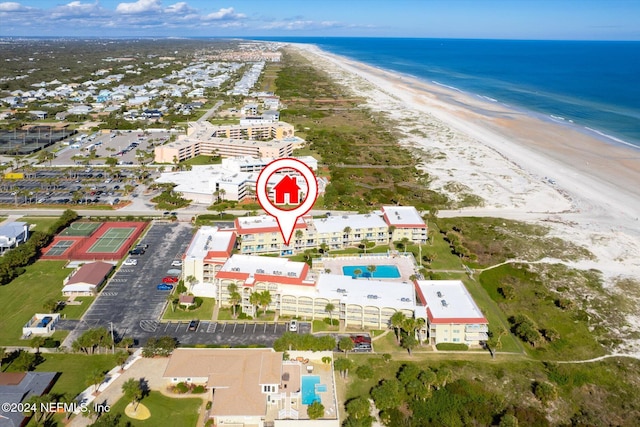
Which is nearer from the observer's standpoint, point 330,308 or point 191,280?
point 330,308

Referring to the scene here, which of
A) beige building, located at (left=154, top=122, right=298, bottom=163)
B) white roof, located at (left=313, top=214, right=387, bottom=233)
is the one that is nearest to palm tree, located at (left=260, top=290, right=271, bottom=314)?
white roof, located at (left=313, top=214, right=387, bottom=233)

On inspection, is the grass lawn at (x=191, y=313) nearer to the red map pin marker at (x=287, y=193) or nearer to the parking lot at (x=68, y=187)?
the red map pin marker at (x=287, y=193)

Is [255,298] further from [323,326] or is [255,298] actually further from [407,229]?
[407,229]

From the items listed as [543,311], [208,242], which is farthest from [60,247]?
[543,311]

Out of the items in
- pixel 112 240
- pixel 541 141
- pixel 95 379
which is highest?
pixel 541 141

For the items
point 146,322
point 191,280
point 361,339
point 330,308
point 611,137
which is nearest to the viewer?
point 361,339

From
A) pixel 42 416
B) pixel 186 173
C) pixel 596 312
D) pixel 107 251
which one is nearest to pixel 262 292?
pixel 42 416

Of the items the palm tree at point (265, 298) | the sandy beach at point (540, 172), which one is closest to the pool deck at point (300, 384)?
the palm tree at point (265, 298)

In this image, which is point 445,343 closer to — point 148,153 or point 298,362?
point 298,362
